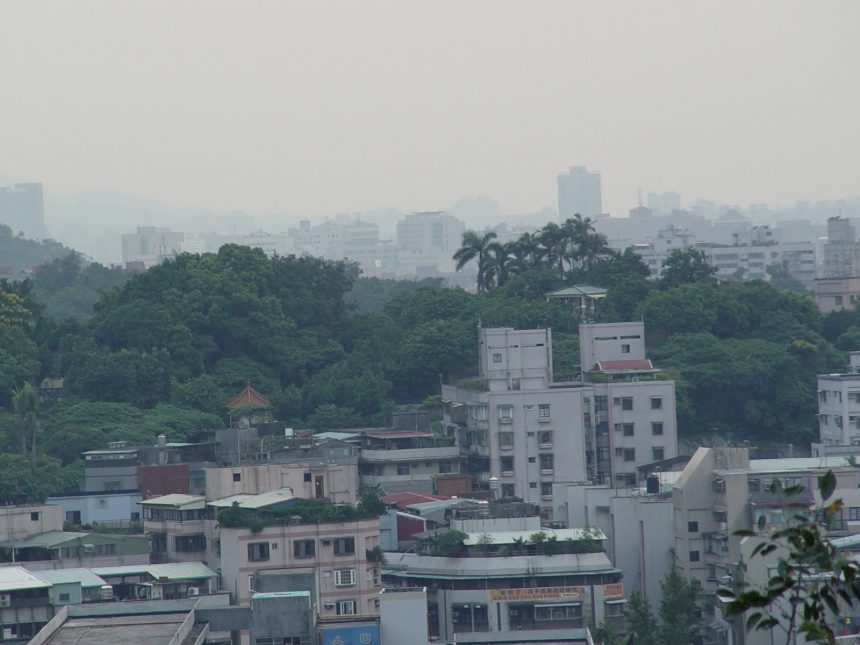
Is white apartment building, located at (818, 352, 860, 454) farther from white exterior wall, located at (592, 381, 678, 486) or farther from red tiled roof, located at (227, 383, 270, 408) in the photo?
red tiled roof, located at (227, 383, 270, 408)

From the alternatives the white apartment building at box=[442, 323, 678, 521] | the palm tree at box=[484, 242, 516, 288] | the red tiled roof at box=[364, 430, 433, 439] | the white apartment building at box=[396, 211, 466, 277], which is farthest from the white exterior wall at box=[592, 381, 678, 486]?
the white apartment building at box=[396, 211, 466, 277]

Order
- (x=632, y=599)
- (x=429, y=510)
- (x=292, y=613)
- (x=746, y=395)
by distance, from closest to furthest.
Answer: (x=292, y=613) < (x=632, y=599) < (x=429, y=510) < (x=746, y=395)

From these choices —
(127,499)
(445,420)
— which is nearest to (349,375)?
(445,420)

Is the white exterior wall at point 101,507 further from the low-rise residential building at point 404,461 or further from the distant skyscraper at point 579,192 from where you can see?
the distant skyscraper at point 579,192

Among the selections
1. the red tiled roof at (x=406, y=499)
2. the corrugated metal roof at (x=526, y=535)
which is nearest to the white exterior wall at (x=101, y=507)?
the red tiled roof at (x=406, y=499)

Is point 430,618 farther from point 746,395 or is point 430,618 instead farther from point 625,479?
point 746,395

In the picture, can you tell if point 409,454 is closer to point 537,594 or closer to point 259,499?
point 259,499
